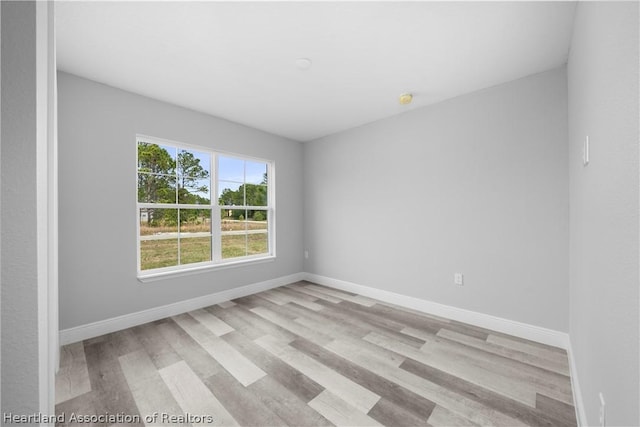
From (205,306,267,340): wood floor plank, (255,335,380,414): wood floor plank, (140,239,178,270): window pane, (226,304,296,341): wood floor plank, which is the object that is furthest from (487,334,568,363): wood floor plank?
(140,239,178,270): window pane

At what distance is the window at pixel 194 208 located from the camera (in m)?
2.92

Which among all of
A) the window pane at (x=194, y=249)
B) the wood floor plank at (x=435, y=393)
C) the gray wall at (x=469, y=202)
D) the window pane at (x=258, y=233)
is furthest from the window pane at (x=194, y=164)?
the wood floor plank at (x=435, y=393)

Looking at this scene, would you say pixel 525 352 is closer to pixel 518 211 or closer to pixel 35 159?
pixel 518 211

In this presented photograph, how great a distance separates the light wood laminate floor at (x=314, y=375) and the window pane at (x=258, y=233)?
4.19 ft

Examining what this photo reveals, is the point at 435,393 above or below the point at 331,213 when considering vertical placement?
below

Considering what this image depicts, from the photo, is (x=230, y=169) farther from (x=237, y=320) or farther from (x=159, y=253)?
(x=237, y=320)

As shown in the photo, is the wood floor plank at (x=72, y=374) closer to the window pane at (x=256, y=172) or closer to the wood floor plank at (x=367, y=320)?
the wood floor plank at (x=367, y=320)

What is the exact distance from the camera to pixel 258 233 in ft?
13.0

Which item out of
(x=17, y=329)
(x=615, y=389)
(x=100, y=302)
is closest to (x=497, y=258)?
(x=615, y=389)

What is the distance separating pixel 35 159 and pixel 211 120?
115 inches

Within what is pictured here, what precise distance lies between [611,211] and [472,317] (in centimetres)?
214

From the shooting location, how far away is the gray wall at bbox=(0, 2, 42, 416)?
1.98 feet

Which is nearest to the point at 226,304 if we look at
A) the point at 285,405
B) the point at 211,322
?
the point at 211,322

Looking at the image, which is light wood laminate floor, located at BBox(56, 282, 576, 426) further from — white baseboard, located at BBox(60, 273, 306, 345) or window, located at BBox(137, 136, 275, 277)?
window, located at BBox(137, 136, 275, 277)
